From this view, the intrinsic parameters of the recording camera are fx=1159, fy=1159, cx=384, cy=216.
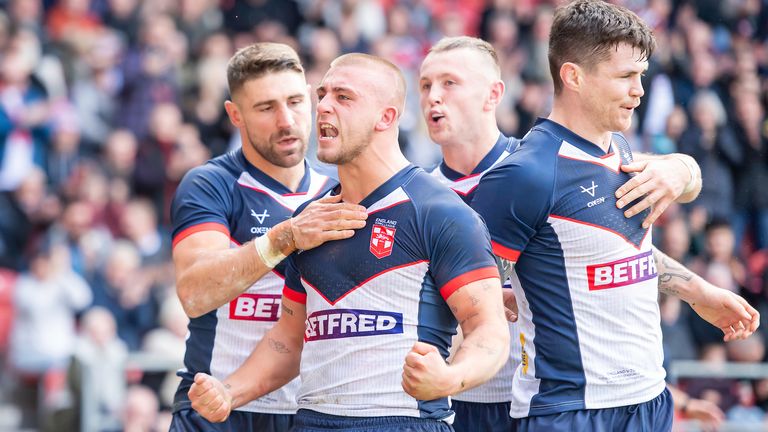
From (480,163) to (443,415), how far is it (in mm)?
1982

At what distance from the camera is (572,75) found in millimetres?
5629

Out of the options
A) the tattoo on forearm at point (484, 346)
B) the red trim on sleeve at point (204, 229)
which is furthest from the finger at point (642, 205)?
the red trim on sleeve at point (204, 229)

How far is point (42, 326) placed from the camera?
479 inches

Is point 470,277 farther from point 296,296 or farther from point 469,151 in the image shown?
point 469,151

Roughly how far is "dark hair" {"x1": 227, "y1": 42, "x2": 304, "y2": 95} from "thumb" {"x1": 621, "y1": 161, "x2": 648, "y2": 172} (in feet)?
7.15

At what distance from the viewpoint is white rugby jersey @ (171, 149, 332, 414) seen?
6.42m

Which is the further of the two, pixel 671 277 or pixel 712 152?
pixel 712 152

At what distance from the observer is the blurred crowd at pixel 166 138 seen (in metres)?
12.1

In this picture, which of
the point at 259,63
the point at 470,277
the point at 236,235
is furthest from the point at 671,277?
the point at 259,63

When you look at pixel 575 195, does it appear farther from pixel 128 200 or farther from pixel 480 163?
pixel 128 200

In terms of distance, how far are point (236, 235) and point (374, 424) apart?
1.89m

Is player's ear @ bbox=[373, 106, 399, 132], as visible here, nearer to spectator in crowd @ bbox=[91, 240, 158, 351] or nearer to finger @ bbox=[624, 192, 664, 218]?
finger @ bbox=[624, 192, 664, 218]

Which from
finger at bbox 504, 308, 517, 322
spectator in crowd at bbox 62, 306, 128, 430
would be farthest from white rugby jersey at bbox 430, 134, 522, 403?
spectator in crowd at bbox 62, 306, 128, 430

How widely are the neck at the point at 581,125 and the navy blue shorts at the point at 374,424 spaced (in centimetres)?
156
